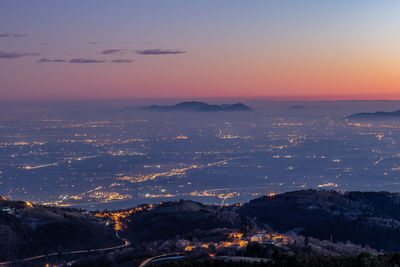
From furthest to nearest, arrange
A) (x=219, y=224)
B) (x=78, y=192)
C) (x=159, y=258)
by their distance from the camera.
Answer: (x=78, y=192) → (x=219, y=224) → (x=159, y=258)

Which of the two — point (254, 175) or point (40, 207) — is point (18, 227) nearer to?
point (40, 207)

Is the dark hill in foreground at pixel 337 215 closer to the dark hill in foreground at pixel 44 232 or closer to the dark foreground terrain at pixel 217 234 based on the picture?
the dark foreground terrain at pixel 217 234

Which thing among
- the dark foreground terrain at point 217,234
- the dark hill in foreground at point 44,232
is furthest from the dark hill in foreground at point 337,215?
the dark hill in foreground at point 44,232

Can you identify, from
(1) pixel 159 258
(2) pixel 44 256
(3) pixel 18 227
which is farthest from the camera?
(3) pixel 18 227

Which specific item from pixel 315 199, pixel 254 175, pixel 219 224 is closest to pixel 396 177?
pixel 254 175

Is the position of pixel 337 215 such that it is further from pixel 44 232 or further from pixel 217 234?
pixel 44 232

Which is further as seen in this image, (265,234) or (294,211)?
(294,211)

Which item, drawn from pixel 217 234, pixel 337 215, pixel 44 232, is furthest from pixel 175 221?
pixel 337 215
